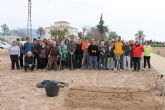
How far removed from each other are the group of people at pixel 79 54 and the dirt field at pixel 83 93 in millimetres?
1526

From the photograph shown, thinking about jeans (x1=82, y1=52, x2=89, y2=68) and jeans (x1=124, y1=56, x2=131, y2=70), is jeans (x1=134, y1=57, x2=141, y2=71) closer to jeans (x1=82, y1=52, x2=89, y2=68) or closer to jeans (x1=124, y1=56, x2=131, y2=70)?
jeans (x1=124, y1=56, x2=131, y2=70)

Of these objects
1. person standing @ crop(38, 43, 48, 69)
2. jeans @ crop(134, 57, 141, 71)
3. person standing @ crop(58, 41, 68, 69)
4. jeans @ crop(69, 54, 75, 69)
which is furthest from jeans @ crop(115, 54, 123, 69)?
person standing @ crop(38, 43, 48, 69)

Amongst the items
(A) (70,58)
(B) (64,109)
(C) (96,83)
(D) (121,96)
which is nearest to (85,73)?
(A) (70,58)

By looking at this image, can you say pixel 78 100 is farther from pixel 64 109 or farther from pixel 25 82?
pixel 25 82

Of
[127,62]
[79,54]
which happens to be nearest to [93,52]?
[79,54]

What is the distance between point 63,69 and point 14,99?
817cm

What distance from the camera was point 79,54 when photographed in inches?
733

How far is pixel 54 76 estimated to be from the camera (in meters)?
15.9

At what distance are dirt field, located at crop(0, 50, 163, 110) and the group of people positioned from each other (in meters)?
1.53

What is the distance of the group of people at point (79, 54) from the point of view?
18141mm

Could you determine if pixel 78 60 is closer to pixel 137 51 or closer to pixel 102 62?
pixel 102 62

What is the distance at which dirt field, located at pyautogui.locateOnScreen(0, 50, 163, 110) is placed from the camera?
977 centimetres

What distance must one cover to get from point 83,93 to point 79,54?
23.8ft

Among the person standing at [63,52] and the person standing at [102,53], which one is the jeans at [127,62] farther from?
the person standing at [63,52]
